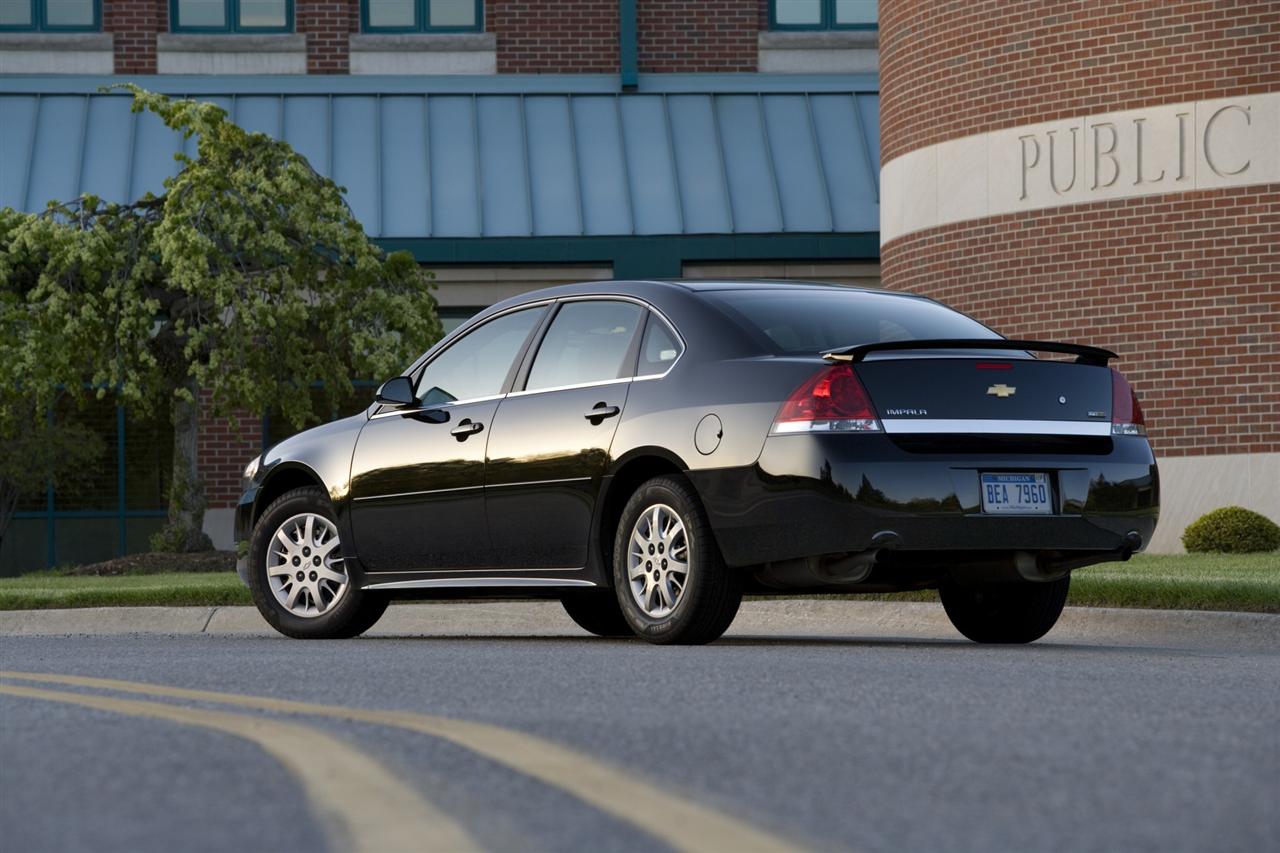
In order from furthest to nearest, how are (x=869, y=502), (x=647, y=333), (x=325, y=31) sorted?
(x=325, y=31) < (x=647, y=333) < (x=869, y=502)

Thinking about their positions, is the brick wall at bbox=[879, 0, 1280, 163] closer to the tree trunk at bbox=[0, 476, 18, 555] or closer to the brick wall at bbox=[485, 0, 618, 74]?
the brick wall at bbox=[485, 0, 618, 74]

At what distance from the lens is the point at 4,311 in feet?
60.3

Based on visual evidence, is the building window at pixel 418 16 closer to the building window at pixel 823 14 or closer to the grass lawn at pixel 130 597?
the building window at pixel 823 14

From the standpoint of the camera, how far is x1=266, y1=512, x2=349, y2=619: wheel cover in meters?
10.3

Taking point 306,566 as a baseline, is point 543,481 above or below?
above

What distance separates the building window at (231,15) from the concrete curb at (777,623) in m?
14.5

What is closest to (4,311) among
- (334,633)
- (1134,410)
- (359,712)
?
(334,633)

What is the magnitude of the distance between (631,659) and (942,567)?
154 cm

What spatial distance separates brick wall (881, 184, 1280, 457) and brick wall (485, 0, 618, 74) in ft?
33.1

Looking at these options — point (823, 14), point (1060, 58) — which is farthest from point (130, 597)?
point (823, 14)

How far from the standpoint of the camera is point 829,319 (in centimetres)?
895

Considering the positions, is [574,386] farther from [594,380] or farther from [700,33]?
[700,33]

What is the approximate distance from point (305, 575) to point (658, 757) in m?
5.86

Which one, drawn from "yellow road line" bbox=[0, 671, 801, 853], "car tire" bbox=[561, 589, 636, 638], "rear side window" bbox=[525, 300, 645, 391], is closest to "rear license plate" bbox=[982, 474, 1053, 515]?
"rear side window" bbox=[525, 300, 645, 391]
